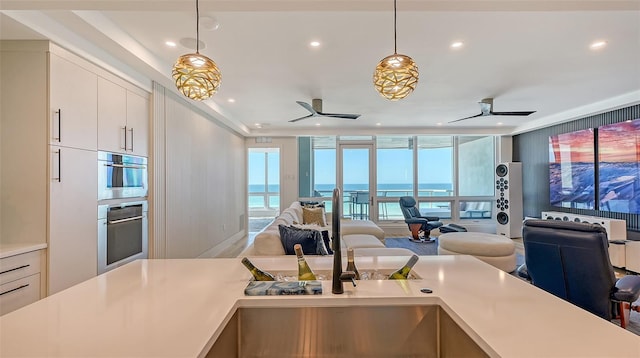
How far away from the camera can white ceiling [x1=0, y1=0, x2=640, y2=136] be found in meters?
1.84

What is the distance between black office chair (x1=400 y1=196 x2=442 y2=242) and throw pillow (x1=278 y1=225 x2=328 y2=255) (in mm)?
4394

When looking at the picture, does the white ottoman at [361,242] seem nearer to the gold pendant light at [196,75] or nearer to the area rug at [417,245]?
the area rug at [417,245]

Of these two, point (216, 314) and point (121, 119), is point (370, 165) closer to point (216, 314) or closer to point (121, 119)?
point (121, 119)

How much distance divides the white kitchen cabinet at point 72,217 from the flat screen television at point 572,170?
22.9 ft

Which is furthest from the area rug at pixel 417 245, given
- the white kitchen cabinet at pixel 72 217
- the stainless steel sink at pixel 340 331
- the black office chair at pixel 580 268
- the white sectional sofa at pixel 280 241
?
the white kitchen cabinet at pixel 72 217

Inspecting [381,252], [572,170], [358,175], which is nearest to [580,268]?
[381,252]

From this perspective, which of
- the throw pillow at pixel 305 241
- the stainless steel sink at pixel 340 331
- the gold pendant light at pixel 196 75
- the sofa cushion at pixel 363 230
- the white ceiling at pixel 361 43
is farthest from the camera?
the sofa cushion at pixel 363 230

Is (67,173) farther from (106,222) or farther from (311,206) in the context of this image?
(311,206)

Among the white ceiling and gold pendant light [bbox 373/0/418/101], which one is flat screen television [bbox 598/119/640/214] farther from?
gold pendant light [bbox 373/0/418/101]

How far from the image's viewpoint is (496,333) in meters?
0.87

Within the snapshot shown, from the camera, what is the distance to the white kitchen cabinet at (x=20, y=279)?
1.92 m

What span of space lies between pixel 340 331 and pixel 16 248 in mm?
2333

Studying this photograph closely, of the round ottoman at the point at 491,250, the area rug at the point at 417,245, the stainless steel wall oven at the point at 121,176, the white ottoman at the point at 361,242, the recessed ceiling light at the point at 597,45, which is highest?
the recessed ceiling light at the point at 597,45

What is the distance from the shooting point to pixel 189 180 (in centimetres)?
426
